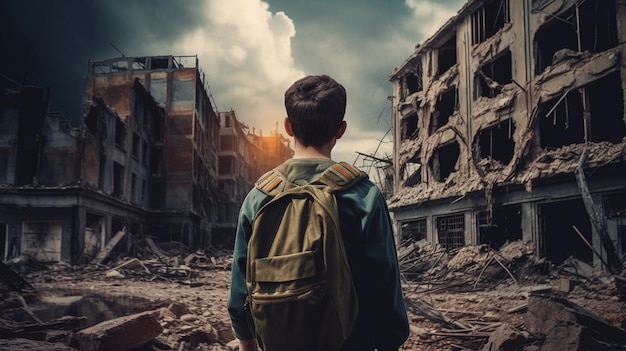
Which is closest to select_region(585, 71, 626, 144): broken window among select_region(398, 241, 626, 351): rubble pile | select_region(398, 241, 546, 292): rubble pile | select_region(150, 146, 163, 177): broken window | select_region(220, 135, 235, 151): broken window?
select_region(398, 241, 546, 292): rubble pile

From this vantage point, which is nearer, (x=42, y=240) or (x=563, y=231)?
(x=563, y=231)

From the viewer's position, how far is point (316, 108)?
1653mm

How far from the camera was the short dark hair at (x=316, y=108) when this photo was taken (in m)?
1.66

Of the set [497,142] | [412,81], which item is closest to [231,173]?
[412,81]

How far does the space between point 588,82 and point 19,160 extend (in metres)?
23.5

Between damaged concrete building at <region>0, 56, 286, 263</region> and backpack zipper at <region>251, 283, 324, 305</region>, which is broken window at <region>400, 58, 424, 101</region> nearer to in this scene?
damaged concrete building at <region>0, 56, 286, 263</region>

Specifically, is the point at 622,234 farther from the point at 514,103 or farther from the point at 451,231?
the point at 451,231

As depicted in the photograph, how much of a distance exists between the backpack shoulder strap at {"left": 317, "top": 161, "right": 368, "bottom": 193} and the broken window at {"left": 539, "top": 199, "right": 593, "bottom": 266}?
15.0m

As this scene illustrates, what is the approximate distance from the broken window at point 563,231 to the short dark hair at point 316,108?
49.2 ft

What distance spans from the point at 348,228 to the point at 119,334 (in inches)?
151

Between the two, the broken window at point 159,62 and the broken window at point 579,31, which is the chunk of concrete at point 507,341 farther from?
the broken window at point 159,62

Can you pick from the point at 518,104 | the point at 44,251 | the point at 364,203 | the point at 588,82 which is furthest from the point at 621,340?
the point at 44,251

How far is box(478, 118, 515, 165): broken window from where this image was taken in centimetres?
1706

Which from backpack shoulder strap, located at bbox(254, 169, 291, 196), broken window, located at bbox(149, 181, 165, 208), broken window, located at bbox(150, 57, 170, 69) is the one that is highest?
broken window, located at bbox(150, 57, 170, 69)
